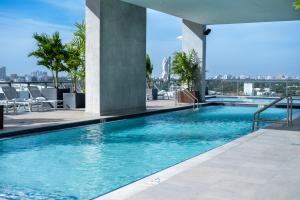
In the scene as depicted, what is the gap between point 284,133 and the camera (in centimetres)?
785

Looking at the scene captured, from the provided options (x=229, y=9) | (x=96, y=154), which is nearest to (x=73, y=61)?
(x=229, y=9)

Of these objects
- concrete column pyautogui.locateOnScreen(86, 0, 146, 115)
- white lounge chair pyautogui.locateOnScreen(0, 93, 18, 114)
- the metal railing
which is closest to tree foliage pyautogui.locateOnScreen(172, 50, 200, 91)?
concrete column pyautogui.locateOnScreen(86, 0, 146, 115)

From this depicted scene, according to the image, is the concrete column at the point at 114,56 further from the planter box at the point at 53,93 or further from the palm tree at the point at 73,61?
the planter box at the point at 53,93

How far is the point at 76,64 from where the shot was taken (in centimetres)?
1319

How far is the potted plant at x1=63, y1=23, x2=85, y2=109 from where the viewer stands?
13.2m

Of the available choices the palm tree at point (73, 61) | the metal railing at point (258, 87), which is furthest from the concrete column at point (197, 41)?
the palm tree at point (73, 61)

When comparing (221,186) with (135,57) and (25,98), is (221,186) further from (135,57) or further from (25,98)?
(25,98)

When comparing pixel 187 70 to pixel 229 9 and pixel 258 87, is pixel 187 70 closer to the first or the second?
pixel 229 9

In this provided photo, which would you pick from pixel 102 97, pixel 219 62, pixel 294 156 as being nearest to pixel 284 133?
pixel 294 156

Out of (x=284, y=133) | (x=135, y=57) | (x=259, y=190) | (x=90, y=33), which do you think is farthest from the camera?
(x=135, y=57)

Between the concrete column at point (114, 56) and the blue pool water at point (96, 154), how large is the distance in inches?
48.2

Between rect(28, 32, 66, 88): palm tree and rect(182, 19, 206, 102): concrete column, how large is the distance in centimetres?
712

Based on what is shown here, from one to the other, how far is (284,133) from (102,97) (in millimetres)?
5516

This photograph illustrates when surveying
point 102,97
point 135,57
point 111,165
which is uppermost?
point 135,57
